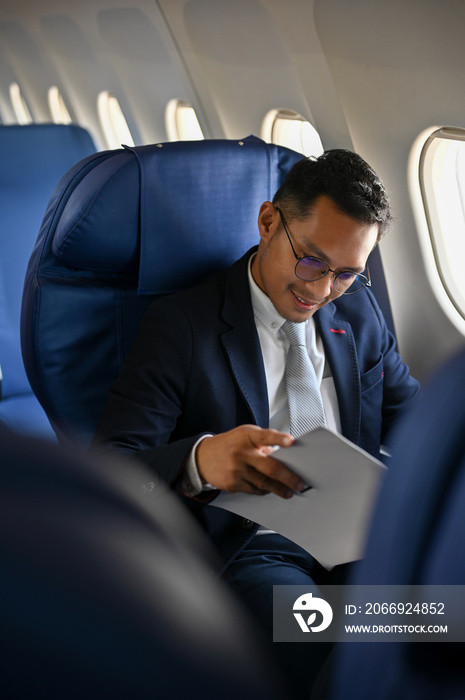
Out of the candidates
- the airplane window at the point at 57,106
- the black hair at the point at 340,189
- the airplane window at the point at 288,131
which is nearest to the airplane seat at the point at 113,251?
the black hair at the point at 340,189

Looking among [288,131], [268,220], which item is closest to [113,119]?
[288,131]

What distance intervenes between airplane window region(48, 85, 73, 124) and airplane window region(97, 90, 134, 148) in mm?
813

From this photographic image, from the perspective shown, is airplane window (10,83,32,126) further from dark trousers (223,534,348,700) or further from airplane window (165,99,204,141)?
dark trousers (223,534,348,700)

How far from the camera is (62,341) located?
1.76 meters

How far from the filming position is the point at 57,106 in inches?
226

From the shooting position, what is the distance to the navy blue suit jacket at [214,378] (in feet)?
5.04

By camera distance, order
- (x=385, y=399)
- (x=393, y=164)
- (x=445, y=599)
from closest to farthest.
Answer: (x=445, y=599) → (x=385, y=399) → (x=393, y=164)

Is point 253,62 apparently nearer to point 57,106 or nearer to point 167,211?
point 167,211

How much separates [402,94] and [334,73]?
0.30 metres

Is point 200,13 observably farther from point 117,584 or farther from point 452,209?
point 117,584

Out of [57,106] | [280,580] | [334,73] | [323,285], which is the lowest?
[280,580]

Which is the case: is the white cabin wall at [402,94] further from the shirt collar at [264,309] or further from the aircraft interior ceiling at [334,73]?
the shirt collar at [264,309]

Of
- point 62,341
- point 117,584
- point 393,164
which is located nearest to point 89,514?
point 117,584

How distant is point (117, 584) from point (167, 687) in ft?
0.36
